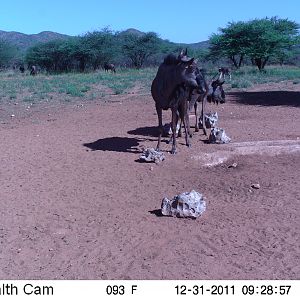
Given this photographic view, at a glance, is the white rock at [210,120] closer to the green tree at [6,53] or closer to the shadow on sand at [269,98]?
the shadow on sand at [269,98]

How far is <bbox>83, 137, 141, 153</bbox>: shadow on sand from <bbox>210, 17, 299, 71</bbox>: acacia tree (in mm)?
28930

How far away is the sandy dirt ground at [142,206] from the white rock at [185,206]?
11 cm

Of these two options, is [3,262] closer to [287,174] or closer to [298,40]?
[287,174]

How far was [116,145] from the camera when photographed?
9836 millimetres

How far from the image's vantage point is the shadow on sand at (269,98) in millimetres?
16359

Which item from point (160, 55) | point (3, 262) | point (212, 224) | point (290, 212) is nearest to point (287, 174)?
point (290, 212)

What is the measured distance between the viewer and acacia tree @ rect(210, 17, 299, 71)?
37.9m

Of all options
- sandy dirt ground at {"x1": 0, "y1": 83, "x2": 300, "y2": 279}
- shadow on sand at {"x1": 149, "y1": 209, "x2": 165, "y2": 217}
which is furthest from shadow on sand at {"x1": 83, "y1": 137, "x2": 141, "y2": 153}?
shadow on sand at {"x1": 149, "y1": 209, "x2": 165, "y2": 217}

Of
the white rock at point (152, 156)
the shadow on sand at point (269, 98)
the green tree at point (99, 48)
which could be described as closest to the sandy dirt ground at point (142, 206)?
the white rock at point (152, 156)

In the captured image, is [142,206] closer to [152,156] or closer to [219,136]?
[152,156]

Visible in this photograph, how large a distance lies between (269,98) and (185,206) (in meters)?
12.7

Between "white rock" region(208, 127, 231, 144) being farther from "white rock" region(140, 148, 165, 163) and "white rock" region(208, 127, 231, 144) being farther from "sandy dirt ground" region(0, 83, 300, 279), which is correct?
"white rock" region(140, 148, 165, 163)

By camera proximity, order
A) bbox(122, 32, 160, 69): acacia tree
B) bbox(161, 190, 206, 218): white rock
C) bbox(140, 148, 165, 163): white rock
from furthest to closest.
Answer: bbox(122, 32, 160, 69): acacia tree, bbox(140, 148, 165, 163): white rock, bbox(161, 190, 206, 218): white rock
